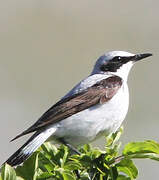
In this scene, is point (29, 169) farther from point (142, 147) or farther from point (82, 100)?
point (82, 100)

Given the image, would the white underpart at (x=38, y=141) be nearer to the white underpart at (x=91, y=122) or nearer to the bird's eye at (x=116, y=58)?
the white underpart at (x=91, y=122)

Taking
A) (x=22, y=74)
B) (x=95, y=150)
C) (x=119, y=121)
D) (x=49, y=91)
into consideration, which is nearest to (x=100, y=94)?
(x=119, y=121)

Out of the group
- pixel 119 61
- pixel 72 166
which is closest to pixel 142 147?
pixel 72 166

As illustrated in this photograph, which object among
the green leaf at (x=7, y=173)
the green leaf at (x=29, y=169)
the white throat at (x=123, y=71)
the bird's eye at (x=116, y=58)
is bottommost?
the white throat at (x=123, y=71)

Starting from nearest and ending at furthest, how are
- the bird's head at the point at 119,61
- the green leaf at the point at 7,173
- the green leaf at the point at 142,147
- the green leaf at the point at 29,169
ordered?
the green leaf at the point at 7,173, the green leaf at the point at 29,169, the green leaf at the point at 142,147, the bird's head at the point at 119,61

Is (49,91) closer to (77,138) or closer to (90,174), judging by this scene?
(77,138)

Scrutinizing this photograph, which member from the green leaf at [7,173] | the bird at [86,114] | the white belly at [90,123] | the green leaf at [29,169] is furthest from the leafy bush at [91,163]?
the white belly at [90,123]

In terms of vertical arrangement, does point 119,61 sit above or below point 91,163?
above
